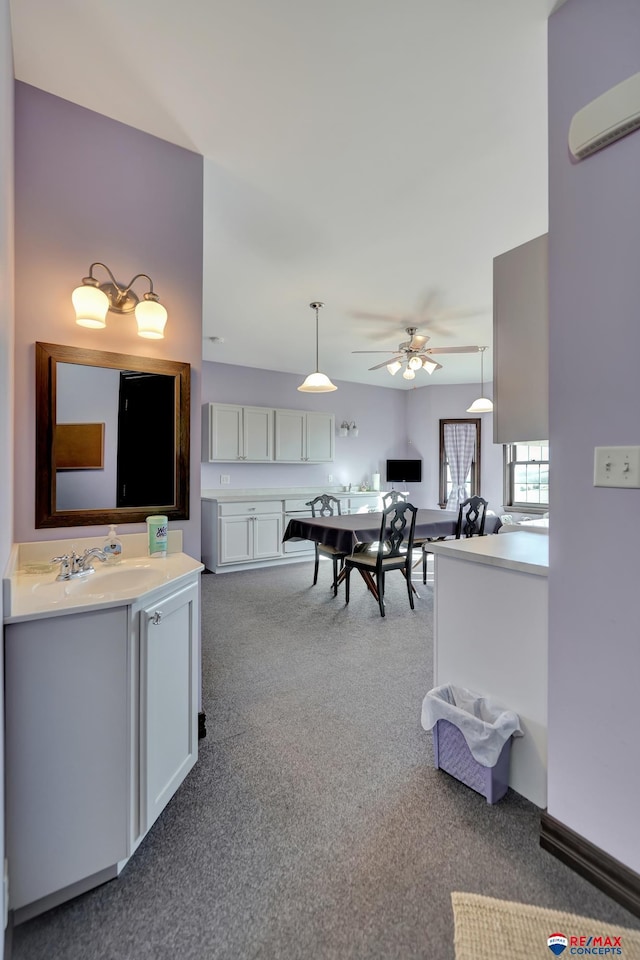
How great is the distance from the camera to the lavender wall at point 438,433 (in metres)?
6.99

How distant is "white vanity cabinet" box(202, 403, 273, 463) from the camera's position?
18.1 ft

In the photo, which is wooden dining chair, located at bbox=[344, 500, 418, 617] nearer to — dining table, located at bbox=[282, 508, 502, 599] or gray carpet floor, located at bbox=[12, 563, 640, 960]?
dining table, located at bbox=[282, 508, 502, 599]

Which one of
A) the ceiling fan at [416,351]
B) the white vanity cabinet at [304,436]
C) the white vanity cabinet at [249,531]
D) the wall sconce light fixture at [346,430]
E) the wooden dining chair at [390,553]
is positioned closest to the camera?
the wooden dining chair at [390,553]

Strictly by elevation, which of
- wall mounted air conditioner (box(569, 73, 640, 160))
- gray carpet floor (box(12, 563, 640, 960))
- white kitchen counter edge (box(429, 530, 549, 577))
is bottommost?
gray carpet floor (box(12, 563, 640, 960))

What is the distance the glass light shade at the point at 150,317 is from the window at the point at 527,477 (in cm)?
520

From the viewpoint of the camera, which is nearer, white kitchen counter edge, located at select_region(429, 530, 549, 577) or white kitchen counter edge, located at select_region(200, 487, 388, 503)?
white kitchen counter edge, located at select_region(429, 530, 549, 577)

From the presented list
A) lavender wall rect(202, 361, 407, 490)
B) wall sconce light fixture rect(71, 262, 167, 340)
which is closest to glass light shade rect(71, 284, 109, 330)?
wall sconce light fixture rect(71, 262, 167, 340)

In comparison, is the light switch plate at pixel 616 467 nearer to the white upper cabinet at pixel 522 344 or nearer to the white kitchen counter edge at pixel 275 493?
the white upper cabinet at pixel 522 344

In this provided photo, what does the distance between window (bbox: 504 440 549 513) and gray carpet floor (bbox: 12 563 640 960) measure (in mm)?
4320

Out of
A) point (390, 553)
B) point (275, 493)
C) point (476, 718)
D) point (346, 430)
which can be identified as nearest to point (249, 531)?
point (275, 493)

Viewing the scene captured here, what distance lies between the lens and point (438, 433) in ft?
24.5

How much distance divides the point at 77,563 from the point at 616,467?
6.14 ft

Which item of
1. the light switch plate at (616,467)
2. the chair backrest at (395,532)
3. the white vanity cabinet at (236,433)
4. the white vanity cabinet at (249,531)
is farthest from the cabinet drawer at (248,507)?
the light switch plate at (616,467)

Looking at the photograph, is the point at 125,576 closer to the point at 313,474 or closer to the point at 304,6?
the point at 304,6
